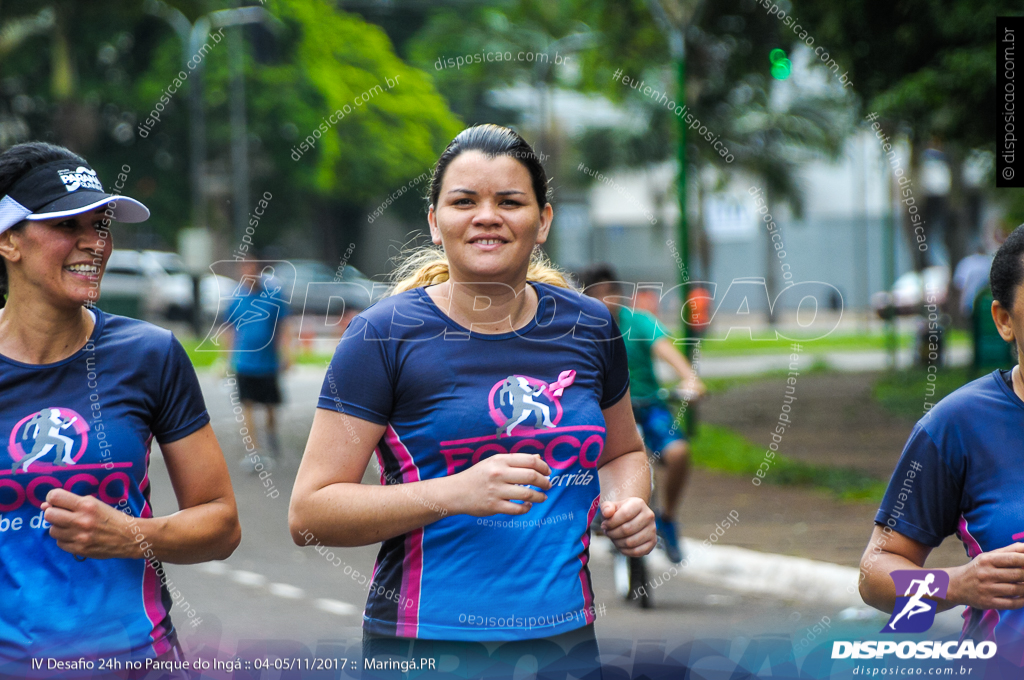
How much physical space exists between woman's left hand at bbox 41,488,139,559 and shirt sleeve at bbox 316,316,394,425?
437mm

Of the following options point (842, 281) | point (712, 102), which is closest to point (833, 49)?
point (712, 102)

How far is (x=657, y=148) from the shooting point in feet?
111

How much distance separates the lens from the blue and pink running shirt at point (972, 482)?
2.21 meters

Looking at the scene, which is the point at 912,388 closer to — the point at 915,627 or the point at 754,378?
the point at 754,378

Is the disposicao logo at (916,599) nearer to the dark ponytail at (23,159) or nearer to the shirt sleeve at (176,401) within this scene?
the shirt sleeve at (176,401)

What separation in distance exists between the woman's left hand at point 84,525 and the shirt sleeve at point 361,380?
1.43 feet

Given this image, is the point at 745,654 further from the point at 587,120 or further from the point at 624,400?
the point at 587,120

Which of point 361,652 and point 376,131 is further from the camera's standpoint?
point 376,131

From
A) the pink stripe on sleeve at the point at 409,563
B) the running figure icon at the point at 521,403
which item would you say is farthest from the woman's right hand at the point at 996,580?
the pink stripe on sleeve at the point at 409,563

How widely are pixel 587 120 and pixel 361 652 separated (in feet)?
110

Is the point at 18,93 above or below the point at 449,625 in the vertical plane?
above

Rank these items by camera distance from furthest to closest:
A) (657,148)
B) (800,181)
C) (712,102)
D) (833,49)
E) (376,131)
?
(800,181)
(657,148)
(712,102)
(376,131)
(833,49)

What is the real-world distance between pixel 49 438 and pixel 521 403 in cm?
91

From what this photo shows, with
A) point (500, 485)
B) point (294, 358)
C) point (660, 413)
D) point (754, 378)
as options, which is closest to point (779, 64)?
point (660, 413)
